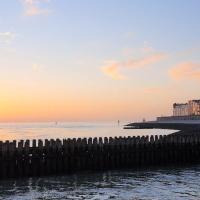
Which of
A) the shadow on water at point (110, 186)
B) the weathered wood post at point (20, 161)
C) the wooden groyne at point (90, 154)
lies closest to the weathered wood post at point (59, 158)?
the wooden groyne at point (90, 154)

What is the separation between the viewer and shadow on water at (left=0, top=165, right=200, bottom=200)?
21.2 meters

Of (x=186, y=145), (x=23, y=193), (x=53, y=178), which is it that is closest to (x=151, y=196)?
(x=23, y=193)

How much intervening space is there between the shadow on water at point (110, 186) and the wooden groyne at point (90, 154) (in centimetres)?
116

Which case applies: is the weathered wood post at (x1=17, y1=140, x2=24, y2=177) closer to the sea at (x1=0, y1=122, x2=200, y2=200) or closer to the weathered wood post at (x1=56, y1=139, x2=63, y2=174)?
the sea at (x1=0, y1=122, x2=200, y2=200)

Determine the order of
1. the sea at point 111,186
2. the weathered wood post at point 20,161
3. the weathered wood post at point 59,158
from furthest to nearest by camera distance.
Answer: the weathered wood post at point 59,158 → the weathered wood post at point 20,161 → the sea at point 111,186

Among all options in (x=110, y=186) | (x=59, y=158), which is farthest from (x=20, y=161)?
(x=110, y=186)

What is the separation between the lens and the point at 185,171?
30.3 m

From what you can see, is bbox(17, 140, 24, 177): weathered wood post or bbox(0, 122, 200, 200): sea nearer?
bbox(0, 122, 200, 200): sea

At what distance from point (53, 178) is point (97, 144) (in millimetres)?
5253

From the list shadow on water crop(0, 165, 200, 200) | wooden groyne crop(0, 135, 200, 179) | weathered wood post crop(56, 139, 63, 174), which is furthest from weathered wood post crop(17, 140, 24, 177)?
weathered wood post crop(56, 139, 63, 174)

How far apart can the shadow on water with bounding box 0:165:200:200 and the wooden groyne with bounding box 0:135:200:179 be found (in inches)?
45.8

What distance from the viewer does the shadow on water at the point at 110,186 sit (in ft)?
69.6

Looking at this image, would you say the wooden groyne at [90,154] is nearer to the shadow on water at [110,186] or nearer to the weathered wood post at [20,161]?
the weathered wood post at [20,161]

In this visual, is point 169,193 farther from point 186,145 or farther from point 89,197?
point 186,145
